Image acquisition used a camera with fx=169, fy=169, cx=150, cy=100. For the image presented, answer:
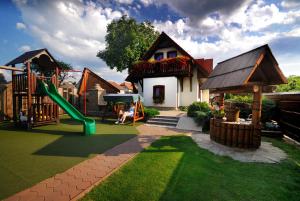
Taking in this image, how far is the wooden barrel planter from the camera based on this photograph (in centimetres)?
606

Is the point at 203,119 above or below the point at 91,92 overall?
below

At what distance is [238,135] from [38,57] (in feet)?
37.7

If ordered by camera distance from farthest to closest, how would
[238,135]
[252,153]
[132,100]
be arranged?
[132,100] < [238,135] < [252,153]

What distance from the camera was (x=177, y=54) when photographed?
17953 mm

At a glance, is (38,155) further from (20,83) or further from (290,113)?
(290,113)

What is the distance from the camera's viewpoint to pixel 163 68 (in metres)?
17.2

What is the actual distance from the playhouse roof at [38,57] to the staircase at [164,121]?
24.4ft

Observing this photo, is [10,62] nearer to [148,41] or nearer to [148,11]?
[148,11]

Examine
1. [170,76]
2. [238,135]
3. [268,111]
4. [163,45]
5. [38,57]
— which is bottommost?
[238,135]

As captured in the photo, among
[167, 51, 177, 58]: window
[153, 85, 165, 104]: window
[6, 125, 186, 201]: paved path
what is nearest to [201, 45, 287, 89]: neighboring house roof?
[6, 125, 186, 201]: paved path

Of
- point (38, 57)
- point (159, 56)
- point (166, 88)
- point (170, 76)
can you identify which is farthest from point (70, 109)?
point (159, 56)

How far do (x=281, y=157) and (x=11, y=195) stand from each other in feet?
23.3

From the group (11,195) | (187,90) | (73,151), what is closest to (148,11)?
(187,90)

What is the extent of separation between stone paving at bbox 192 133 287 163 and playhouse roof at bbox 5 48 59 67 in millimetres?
9900
